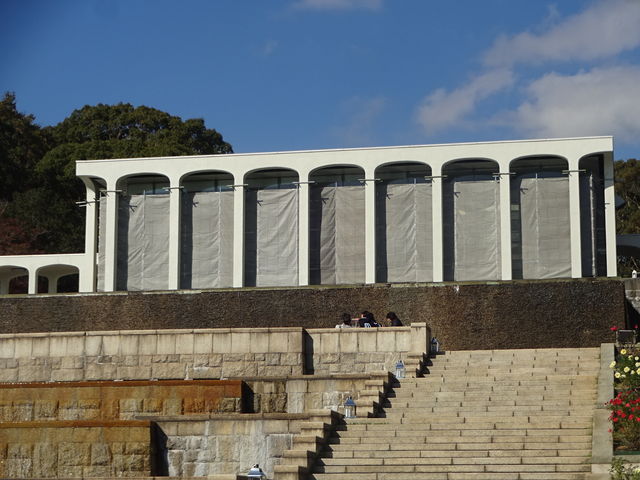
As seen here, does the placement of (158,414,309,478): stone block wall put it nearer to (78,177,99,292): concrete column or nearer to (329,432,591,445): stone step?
(329,432,591,445): stone step

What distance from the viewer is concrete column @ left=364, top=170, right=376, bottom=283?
39.3 metres

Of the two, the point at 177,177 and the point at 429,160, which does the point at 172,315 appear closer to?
the point at 177,177

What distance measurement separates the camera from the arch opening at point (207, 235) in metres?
40.6

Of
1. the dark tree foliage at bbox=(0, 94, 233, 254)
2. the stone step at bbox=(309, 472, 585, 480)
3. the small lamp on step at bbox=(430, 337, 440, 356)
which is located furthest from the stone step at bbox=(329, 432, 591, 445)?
the dark tree foliage at bbox=(0, 94, 233, 254)

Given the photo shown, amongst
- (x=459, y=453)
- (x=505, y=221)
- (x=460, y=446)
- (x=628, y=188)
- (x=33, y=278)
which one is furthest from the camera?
(x=628, y=188)

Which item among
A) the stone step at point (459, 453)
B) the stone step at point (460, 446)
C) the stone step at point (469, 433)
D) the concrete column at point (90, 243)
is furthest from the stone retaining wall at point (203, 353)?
the concrete column at point (90, 243)

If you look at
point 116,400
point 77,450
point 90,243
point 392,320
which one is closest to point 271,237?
point 90,243

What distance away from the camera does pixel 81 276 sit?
42.3 metres

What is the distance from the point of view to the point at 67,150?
62406 millimetres

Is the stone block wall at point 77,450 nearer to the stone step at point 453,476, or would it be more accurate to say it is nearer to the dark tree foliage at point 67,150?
the stone step at point 453,476

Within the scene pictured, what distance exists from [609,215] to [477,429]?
21106 millimetres

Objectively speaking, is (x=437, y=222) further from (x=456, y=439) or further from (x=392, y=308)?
(x=456, y=439)

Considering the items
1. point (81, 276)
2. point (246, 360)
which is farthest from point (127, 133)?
point (246, 360)

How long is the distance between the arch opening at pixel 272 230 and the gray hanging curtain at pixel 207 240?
69cm
